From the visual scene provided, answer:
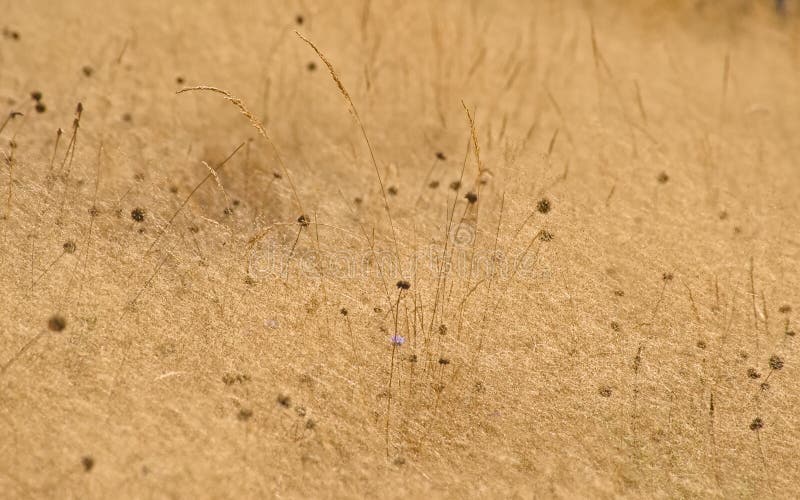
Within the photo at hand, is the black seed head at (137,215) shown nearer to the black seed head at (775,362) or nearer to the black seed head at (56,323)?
the black seed head at (56,323)

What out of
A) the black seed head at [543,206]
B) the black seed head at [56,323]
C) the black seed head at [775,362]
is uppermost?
the black seed head at [543,206]

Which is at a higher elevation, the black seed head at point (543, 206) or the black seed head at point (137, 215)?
the black seed head at point (543, 206)

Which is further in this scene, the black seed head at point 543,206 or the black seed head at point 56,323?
the black seed head at point 543,206

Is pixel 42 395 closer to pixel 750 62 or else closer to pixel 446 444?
pixel 446 444

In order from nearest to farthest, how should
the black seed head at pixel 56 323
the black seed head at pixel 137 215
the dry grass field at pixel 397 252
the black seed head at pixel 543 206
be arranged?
the dry grass field at pixel 397 252 < the black seed head at pixel 56 323 < the black seed head at pixel 137 215 < the black seed head at pixel 543 206

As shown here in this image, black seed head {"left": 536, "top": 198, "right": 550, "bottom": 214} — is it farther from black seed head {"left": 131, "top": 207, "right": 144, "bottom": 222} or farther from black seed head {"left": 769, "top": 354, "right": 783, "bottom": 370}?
black seed head {"left": 131, "top": 207, "right": 144, "bottom": 222}

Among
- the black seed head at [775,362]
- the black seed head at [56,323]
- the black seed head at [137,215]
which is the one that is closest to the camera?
the black seed head at [56,323]

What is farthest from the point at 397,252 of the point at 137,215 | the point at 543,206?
the point at 137,215

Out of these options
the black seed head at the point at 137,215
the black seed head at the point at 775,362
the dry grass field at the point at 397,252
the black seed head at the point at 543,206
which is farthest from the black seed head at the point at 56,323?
the black seed head at the point at 775,362

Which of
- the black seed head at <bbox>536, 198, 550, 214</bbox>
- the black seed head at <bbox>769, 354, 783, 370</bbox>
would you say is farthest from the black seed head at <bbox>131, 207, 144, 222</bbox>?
the black seed head at <bbox>769, 354, 783, 370</bbox>
